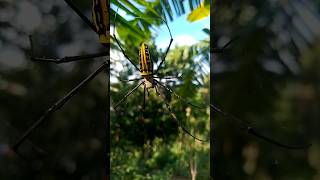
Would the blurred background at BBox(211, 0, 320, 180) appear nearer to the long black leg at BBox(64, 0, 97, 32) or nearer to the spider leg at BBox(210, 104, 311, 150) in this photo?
the spider leg at BBox(210, 104, 311, 150)

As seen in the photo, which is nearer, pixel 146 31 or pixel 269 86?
pixel 269 86

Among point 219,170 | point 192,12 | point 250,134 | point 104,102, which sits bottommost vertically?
point 219,170

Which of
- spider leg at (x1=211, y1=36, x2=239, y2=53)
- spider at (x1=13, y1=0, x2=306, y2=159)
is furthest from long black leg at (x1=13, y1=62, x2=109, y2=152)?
spider leg at (x1=211, y1=36, x2=239, y2=53)

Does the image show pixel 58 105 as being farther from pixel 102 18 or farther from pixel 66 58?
pixel 102 18

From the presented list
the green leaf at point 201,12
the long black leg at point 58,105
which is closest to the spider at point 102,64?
the long black leg at point 58,105

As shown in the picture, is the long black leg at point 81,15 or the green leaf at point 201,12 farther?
the green leaf at point 201,12

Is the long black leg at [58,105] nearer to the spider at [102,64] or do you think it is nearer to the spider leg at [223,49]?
the spider at [102,64]

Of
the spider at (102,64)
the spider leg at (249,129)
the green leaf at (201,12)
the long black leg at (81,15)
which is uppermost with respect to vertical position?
the green leaf at (201,12)

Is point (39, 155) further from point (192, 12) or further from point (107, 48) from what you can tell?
point (192, 12)

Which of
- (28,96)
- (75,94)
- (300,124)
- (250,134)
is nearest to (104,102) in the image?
(75,94)
